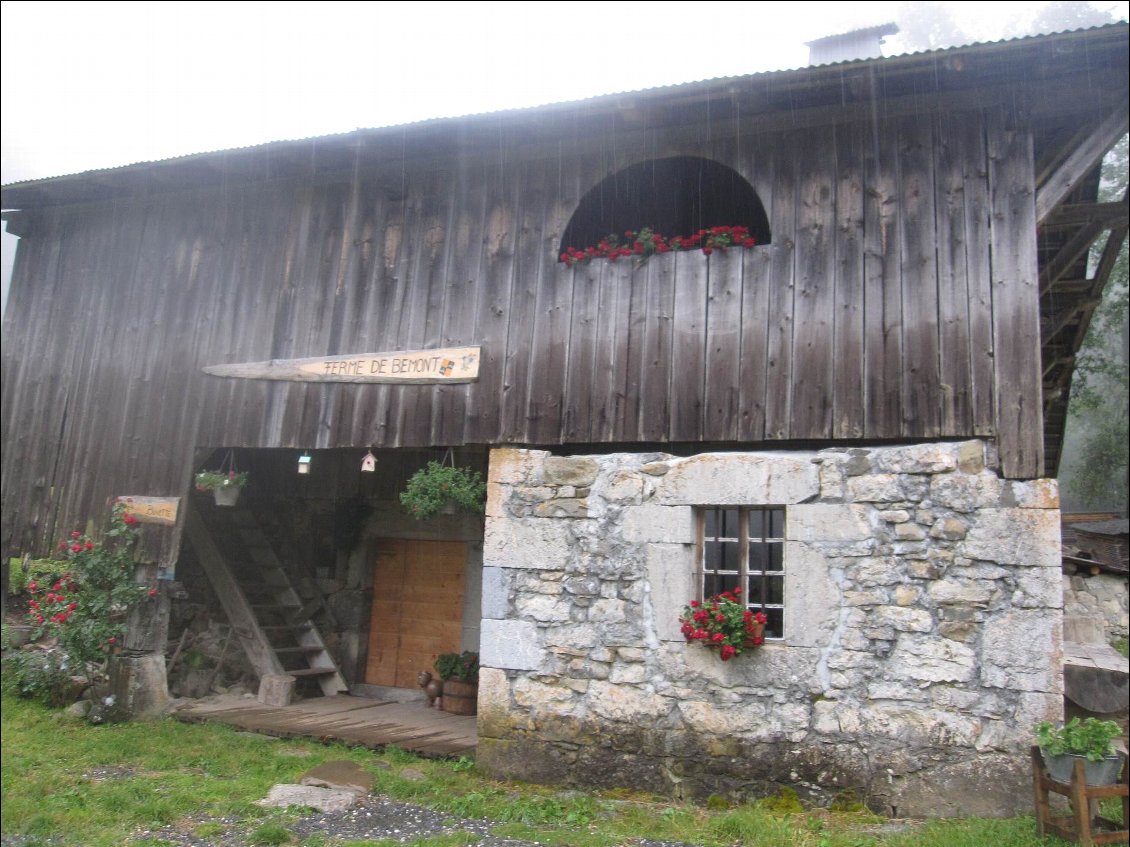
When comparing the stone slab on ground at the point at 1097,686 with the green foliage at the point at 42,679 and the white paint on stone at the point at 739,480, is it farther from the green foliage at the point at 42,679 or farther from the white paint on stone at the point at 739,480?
the green foliage at the point at 42,679

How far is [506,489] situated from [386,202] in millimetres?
2884

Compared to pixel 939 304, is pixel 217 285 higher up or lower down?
higher up

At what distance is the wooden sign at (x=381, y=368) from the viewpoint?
274 inches

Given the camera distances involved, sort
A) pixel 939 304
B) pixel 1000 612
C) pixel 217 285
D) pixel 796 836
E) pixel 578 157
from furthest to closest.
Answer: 1. pixel 217 285
2. pixel 578 157
3. pixel 939 304
4. pixel 1000 612
5. pixel 796 836

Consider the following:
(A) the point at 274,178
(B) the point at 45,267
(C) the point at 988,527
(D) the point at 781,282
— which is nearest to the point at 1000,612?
(C) the point at 988,527

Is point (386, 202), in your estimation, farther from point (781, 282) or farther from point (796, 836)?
point (796, 836)

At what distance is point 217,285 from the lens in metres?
8.17

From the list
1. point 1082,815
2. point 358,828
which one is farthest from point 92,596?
point 1082,815

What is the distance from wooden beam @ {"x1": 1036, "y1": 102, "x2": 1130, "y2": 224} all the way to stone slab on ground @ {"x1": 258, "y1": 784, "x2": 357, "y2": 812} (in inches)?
232

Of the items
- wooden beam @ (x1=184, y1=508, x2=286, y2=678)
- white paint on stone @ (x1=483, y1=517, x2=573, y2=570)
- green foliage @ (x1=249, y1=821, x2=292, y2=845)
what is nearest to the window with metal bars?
white paint on stone @ (x1=483, y1=517, x2=573, y2=570)

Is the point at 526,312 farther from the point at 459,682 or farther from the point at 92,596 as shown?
the point at 92,596

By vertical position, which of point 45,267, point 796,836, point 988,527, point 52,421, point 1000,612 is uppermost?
point 45,267

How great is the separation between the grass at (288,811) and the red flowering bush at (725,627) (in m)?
0.97

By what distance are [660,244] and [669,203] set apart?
214cm
